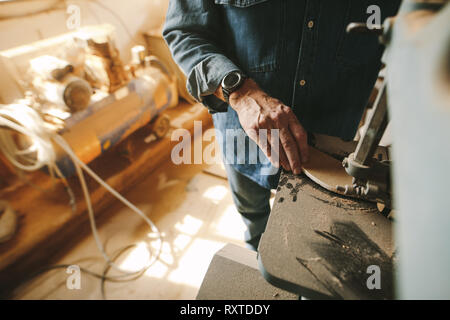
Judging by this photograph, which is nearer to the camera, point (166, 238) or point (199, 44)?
point (199, 44)

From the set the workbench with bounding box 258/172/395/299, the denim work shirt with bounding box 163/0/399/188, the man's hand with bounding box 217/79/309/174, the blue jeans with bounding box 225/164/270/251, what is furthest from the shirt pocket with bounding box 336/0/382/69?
the blue jeans with bounding box 225/164/270/251

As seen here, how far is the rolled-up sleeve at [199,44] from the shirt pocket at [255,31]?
0.18 ft

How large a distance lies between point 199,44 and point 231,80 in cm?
21

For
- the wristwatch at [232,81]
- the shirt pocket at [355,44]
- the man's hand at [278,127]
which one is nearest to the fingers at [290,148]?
the man's hand at [278,127]

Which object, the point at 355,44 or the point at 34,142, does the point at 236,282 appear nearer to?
the point at 355,44

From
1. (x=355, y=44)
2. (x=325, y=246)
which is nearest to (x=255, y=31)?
(x=355, y=44)

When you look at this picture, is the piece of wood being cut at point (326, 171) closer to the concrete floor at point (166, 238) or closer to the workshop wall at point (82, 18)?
the concrete floor at point (166, 238)

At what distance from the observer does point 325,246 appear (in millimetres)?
558

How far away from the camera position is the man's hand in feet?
2.27

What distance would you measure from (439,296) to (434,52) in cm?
18

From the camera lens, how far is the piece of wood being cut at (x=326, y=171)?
0.66 m

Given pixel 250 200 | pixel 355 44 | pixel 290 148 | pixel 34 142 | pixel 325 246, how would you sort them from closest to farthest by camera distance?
pixel 325 246
pixel 290 148
pixel 355 44
pixel 250 200
pixel 34 142

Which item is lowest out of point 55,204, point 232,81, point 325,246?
point 55,204

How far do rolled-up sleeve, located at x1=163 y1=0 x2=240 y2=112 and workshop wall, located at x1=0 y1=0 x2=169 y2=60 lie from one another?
1391 mm
